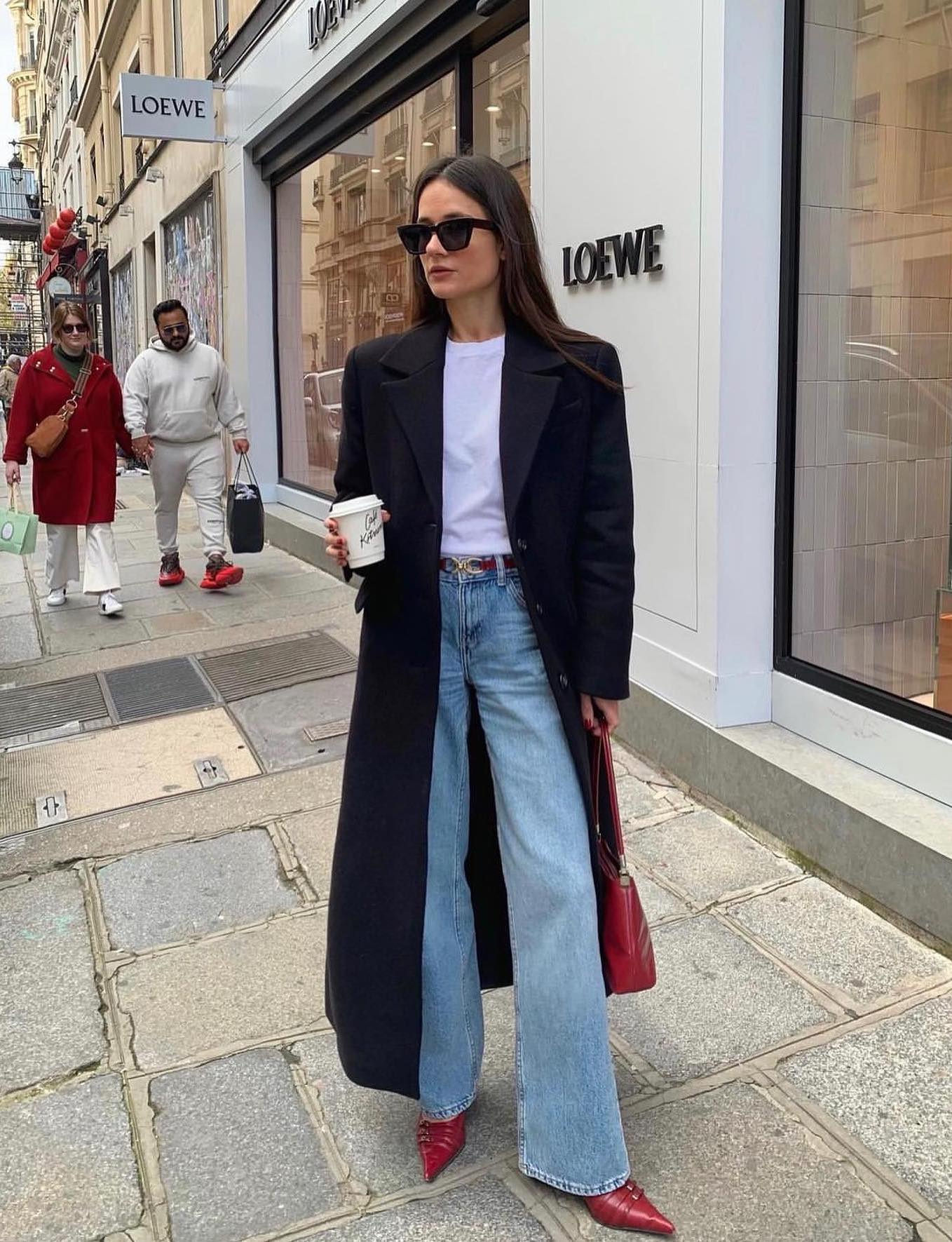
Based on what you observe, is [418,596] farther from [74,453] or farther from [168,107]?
[168,107]

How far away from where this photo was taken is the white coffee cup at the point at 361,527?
2.00 meters

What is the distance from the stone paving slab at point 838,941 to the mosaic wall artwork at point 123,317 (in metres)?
18.2

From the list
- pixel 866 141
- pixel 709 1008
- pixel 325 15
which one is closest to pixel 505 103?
pixel 325 15

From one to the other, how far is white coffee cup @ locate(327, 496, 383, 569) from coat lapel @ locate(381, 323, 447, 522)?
146 mm

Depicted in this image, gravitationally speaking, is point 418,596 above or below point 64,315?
below

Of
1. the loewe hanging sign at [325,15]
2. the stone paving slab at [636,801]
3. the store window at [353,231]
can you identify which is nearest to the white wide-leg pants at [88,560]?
the store window at [353,231]

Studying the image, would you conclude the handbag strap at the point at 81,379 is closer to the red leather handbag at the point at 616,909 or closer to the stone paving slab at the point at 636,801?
the stone paving slab at the point at 636,801

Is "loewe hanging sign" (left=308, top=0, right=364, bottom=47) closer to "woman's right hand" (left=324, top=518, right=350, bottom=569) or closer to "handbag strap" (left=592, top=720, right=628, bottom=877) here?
"woman's right hand" (left=324, top=518, right=350, bottom=569)

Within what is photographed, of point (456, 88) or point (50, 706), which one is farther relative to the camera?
point (456, 88)

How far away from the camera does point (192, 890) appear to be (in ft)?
11.9

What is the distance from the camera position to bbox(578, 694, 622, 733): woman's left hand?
2.22m

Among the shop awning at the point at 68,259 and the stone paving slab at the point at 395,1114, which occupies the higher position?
the shop awning at the point at 68,259

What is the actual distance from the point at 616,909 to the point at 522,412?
96 cm

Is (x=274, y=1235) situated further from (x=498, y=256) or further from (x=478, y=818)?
(x=498, y=256)
